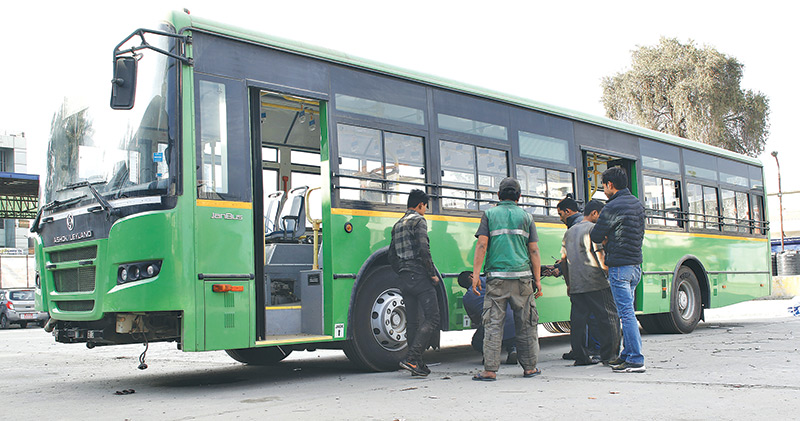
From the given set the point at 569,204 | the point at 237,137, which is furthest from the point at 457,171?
the point at 237,137

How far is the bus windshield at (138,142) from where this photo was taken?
6719 millimetres

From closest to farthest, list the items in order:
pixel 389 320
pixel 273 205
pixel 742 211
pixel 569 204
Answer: pixel 389 320, pixel 569 204, pixel 273 205, pixel 742 211

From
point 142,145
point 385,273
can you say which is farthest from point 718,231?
point 142,145

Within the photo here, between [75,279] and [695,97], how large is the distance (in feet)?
131

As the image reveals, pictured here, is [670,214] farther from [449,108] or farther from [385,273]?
[385,273]

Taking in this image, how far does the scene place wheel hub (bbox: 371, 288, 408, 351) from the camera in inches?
320

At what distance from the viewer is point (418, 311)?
7.70m

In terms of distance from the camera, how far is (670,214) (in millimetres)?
12852

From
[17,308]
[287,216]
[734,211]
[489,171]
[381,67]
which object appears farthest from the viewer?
[17,308]

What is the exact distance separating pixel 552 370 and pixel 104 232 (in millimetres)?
4599

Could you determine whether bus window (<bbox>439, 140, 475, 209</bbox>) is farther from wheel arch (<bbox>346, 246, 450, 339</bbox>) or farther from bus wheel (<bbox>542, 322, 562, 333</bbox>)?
bus wheel (<bbox>542, 322, 562, 333</bbox>)

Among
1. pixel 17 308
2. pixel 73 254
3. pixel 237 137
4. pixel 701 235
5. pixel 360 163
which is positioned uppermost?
pixel 237 137

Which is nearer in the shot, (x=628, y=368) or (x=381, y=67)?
(x=628, y=368)

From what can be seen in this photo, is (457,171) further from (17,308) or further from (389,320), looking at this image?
(17,308)
